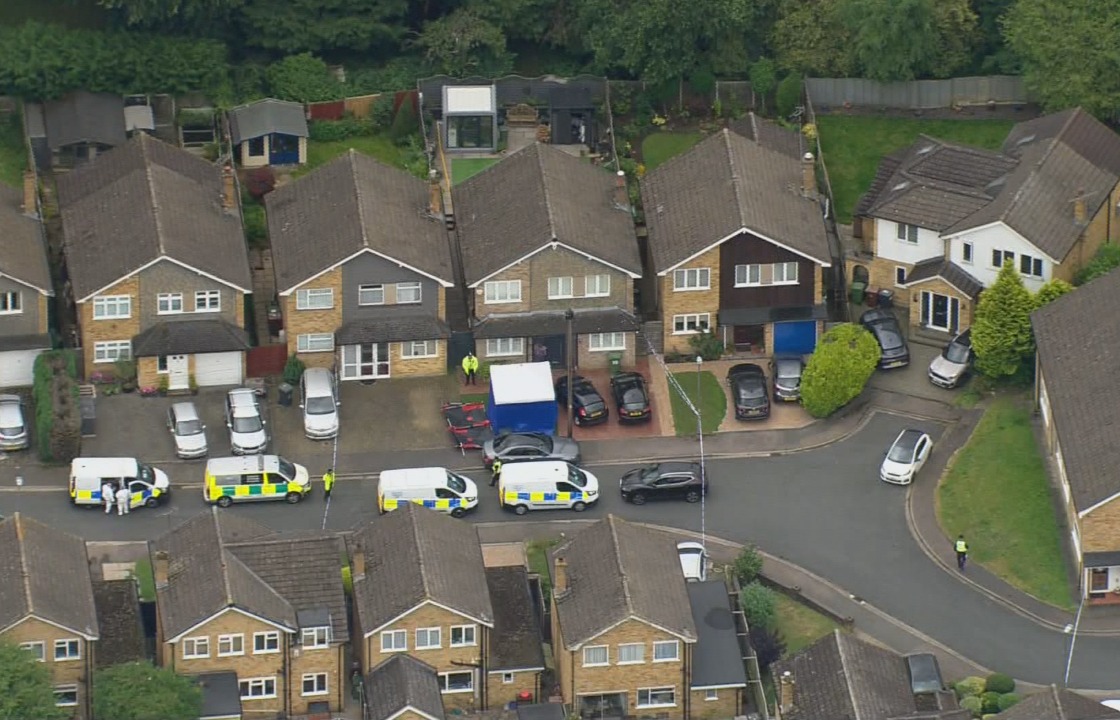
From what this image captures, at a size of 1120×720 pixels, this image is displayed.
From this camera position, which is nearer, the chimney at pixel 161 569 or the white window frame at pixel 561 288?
the chimney at pixel 161 569

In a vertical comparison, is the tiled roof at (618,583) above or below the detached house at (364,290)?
below

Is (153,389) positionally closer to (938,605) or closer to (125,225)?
(125,225)

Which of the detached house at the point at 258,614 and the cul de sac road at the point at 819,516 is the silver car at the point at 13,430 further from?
the detached house at the point at 258,614

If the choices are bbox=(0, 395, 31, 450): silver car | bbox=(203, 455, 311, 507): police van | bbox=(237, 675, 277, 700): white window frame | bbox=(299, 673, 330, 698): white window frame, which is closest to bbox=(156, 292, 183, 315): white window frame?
bbox=(0, 395, 31, 450): silver car

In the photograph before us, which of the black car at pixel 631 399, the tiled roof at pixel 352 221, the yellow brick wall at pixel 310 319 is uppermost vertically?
the tiled roof at pixel 352 221

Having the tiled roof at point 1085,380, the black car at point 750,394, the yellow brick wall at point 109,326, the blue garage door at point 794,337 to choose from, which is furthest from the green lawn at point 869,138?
the yellow brick wall at point 109,326
